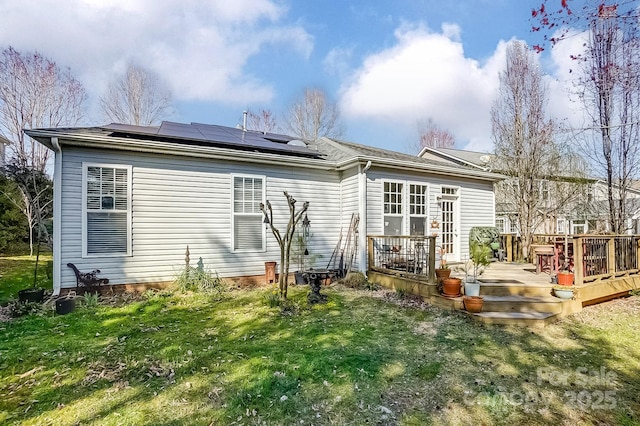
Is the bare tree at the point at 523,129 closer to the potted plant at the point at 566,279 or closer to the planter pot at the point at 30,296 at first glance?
the potted plant at the point at 566,279

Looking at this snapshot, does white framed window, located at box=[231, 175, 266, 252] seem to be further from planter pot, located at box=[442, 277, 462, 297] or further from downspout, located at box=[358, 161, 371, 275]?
planter pot, located at box=[442, 277, 462, 297]

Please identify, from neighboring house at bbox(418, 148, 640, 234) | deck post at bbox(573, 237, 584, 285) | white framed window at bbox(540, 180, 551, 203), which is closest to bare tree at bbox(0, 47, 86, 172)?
deck post at bbox(573, 237, 584, 285)

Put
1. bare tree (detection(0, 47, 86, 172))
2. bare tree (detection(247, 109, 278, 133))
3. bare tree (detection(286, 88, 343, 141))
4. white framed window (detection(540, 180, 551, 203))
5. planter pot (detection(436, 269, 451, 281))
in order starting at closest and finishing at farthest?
1. planter pot (detection(436, 269, 451, 281))
2. white framed window (detection(540, 180, 551, 203))
3. bare tree (detection(0, 47, 86, 172))
4. bare tree (detection(286, 88, 343, 141))
5. bare tree (detection(247, 109, 278, 133))

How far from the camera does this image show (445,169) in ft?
29.7

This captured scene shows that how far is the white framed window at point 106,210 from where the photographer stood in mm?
6109

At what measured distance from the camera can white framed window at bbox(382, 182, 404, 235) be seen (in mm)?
8471

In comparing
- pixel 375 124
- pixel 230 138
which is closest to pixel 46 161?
pixel 230 138

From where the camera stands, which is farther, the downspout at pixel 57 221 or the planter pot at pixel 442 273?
the planter pot at pixel 442 273

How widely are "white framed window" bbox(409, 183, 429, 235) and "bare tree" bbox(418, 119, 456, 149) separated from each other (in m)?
21.7

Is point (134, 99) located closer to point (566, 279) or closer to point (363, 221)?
point (363, 221)

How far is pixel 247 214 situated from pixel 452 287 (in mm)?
4651

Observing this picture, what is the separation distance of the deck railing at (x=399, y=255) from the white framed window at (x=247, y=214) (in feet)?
8.98

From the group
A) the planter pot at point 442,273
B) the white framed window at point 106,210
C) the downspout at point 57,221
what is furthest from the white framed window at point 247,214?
the planter pot at point 442,273

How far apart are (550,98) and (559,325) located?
29.7 ft
